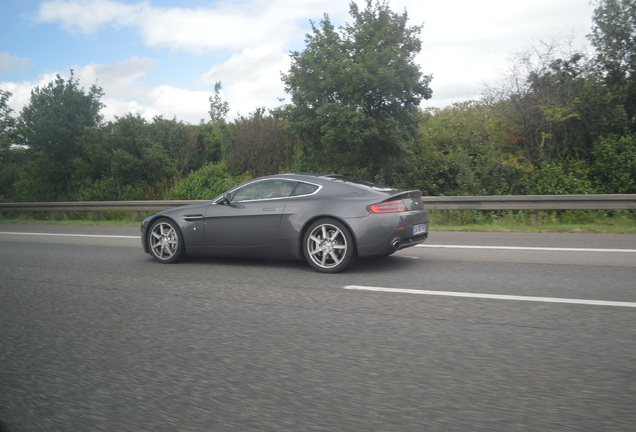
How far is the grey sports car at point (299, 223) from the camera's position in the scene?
665cm

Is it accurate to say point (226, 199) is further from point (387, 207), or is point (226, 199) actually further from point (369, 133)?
point (369, 133)

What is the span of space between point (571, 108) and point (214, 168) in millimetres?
17209

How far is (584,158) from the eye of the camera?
20.7 meters

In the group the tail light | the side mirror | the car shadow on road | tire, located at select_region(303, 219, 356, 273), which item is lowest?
the car shadow on road

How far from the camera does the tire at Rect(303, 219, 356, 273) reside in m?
6.66

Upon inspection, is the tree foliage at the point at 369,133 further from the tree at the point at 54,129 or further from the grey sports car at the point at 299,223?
the grey sports car at the point at 299,223

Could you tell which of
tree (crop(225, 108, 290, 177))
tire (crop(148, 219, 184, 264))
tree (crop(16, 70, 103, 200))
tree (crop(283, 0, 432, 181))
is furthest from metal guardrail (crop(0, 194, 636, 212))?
tree (crop(16, 70, 103, 200))

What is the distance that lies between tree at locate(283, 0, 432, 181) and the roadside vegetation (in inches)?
2.4

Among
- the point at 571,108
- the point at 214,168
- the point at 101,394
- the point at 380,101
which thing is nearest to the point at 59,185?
the point at 214,168

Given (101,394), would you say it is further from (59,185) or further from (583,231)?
(59,185)

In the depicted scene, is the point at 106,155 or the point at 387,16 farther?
the point at 106,155

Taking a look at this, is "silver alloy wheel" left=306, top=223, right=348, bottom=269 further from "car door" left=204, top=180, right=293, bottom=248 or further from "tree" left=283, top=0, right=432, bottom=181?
"tree" left=283, top=0, right=432, bottom=181

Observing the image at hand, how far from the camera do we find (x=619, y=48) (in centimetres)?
2072

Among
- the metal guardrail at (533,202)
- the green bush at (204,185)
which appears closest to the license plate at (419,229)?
the metal guardrail at (533,202)
